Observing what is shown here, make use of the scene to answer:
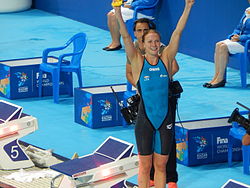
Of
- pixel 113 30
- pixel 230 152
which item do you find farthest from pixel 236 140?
pixel 113 30

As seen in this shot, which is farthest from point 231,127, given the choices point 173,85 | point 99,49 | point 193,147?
point 99,49

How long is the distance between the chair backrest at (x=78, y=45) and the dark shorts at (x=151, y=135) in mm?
4908

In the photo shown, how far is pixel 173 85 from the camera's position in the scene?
7.87m

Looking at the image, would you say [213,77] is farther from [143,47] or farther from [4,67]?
[143,47]

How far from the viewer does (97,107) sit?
11.1 meters

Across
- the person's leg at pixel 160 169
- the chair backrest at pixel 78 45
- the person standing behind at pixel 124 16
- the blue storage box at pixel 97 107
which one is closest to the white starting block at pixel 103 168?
the person's leg at pixel 160 169

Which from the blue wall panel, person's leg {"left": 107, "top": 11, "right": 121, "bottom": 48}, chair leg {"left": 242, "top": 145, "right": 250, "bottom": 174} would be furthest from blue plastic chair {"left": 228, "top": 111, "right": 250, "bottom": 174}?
Result: person's leg {"left": 107, "top": 11, "right": 121, "bottom": 48}

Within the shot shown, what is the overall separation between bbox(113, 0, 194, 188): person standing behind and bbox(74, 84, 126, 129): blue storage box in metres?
3.22

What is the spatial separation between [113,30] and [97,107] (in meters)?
4.83

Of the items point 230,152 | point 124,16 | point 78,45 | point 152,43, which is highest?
point 152,43

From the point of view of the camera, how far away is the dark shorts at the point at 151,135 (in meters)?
7.79

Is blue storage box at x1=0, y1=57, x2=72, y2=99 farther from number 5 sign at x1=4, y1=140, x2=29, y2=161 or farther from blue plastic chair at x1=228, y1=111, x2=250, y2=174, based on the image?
blue plastic chair at x1=228, y1=111, x2=250, y2=174

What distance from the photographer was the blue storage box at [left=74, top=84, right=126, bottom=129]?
11.0 meters

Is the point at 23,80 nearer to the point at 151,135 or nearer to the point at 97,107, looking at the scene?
the point at 97,107
